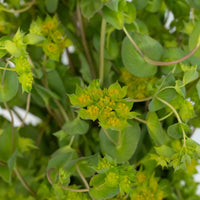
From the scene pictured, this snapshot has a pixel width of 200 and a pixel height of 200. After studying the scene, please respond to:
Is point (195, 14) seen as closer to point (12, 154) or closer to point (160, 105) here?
point (160, 105)

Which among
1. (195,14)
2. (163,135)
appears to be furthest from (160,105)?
(195,14)

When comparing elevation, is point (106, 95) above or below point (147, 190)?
above

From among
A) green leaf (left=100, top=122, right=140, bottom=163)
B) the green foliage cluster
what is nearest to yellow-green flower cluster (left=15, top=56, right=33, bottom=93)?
the green foliage cluster

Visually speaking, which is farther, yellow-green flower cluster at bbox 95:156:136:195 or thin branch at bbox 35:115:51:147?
thin branch at bbox 35:115:51:147

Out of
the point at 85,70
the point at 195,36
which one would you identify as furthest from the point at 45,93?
the point at 195,36

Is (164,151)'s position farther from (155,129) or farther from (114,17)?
(114,17)

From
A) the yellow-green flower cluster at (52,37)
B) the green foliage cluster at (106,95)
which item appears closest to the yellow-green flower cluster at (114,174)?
the green foliage cluster at (106,95)

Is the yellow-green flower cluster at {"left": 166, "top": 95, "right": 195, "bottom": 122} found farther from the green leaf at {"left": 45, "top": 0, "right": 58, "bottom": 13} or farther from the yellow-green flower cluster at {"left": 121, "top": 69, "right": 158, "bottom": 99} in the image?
the green leaf at {"left": 45, "top": 0, "right": 58, "bottom": 13}
